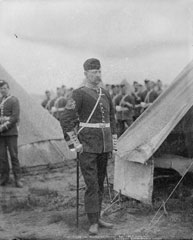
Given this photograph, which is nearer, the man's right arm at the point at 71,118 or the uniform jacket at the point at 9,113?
the man's right arm at the point at 71,118

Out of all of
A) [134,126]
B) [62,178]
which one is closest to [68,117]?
[134,126]

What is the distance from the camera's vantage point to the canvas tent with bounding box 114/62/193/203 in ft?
15.9

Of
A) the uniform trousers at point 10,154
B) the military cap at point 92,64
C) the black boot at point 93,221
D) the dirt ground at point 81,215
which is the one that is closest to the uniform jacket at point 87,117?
the military cap at point 92,64

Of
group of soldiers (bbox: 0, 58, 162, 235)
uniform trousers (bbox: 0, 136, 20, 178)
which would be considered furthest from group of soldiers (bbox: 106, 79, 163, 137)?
group of soldiers (bbox: 0, 58, 162, 235)

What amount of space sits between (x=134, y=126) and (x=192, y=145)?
2.87 ft

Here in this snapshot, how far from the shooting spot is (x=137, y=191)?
5.06 metres

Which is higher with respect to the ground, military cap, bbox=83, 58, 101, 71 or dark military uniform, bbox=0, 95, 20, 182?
military cap, bbox=83, 58, 101, 71

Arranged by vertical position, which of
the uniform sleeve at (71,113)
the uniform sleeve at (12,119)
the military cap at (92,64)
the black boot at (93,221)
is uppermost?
the military cap at (92,64)

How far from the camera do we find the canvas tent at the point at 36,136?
317 inches

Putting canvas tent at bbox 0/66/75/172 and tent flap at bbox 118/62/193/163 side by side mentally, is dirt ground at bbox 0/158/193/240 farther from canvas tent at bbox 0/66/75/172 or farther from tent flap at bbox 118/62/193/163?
canvas tent at bbox 0/66/75/172

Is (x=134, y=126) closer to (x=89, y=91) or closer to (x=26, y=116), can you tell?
(x=89, y=91)

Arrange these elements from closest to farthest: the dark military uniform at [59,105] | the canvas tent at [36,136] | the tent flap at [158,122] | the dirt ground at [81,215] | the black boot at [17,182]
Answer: the dirt ground at [81,215] → the tent flap at [158,122] → the black boot at [17,182] → the canvas tent at [36,136] → the dark military uniform at [59,105]

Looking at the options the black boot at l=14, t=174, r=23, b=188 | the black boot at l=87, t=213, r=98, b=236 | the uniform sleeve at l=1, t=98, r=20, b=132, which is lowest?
the black boot at l=14, t=174, r=23, b=188

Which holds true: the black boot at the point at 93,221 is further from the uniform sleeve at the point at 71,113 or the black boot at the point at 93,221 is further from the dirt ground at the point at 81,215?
the uniform sleeve at the point at 71,113
